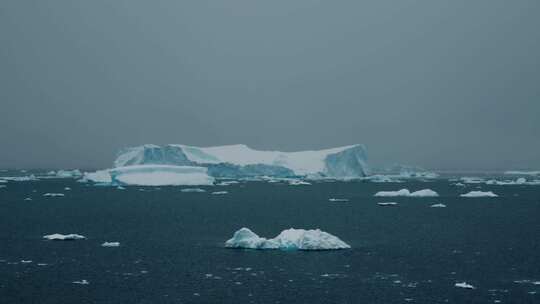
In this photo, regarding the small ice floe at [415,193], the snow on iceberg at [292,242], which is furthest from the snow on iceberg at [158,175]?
the snow on iceberg at [292,242]

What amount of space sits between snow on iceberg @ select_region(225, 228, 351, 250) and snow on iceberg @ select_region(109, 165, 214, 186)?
98.7ft

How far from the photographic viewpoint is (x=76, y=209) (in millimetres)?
35375

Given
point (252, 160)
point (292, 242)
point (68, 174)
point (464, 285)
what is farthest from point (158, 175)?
point (464, 285)

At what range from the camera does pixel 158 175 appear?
5300 cm

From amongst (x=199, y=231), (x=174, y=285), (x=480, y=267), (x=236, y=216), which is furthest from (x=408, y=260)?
(x=236, y=216)

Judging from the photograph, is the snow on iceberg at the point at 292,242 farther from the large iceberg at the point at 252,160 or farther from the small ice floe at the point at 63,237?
the large iceberg at the point at 252,160

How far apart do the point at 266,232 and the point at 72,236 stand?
276 inches

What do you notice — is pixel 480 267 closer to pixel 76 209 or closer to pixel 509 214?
pixel 509 214

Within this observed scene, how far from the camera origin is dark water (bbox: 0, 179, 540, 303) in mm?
14797

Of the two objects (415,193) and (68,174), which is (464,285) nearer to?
(415,193)

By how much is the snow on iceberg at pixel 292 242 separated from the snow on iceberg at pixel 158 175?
30.1 meters

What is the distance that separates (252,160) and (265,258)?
42427 millimetres

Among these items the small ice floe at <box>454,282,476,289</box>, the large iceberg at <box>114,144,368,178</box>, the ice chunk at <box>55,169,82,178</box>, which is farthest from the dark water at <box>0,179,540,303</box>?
the ice chunk at <box>55,169,82,178</box>

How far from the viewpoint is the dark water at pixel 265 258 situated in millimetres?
Answer: 14797
